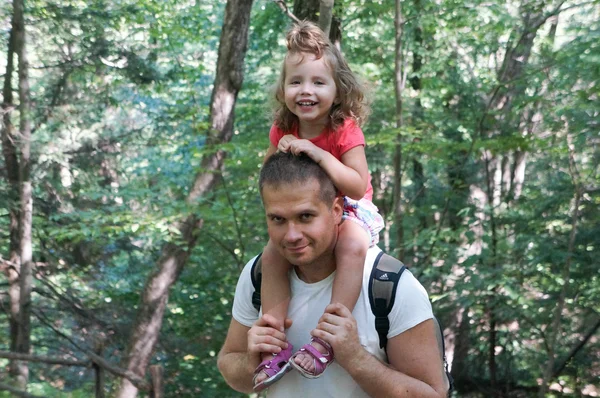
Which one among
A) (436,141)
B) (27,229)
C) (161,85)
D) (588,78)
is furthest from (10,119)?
(588,78)

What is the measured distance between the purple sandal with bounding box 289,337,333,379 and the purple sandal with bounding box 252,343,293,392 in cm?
5

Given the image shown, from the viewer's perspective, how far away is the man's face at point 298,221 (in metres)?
1.94

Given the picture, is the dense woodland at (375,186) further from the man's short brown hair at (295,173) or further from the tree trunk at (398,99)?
the man's short brown hair at (295,173)

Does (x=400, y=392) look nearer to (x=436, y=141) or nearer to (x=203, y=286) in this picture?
(x=436, y=141)

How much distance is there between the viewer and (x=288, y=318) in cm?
207

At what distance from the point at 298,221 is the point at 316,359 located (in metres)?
0.41

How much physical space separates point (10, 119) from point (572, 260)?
6891mm

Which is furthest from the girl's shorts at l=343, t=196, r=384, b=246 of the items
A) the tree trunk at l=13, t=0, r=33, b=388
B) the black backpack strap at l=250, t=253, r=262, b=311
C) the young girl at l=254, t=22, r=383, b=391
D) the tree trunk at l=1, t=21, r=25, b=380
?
the tree trunk at l=1, t=21, r=25, b=380

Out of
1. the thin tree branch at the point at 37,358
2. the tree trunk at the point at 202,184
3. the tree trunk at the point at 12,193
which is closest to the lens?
the thin tree branch at the point at 37,358

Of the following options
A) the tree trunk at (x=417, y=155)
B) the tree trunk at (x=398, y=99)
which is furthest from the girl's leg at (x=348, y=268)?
the tree trunk at (x=417, y=155)

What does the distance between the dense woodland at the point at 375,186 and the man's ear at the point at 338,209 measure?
3497 millimetres

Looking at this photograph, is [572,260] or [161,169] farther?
[161,169]

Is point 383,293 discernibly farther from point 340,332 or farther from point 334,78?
point 334,78

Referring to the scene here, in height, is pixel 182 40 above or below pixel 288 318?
above
